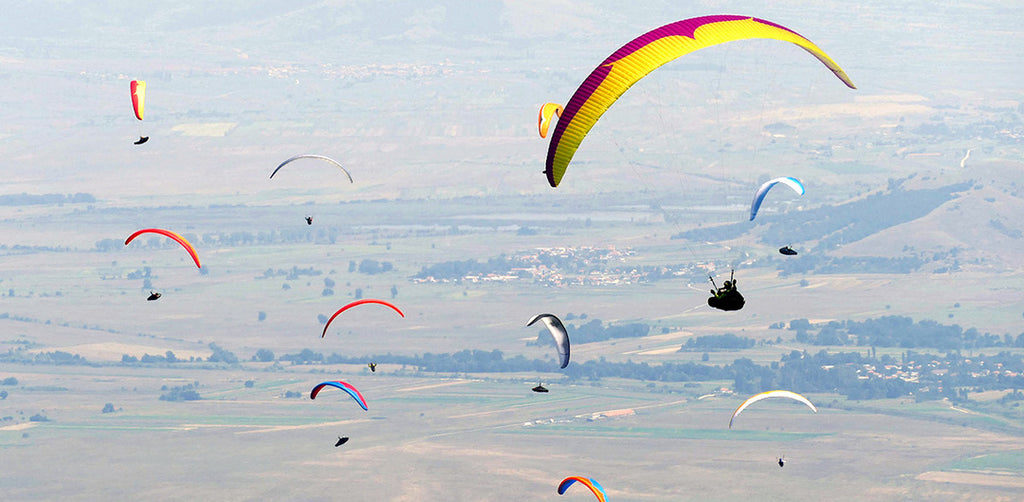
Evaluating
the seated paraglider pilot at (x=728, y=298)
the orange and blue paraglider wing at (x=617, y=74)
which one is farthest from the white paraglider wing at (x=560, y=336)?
the orange and blue paraglider wing at (x=617, y=74)

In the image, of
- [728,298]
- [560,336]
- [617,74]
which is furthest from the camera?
[560,336]

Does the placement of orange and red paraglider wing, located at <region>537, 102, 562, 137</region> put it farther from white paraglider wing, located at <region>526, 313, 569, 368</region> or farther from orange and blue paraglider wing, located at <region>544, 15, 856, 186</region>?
orange and blue paraglider wing, located at <region>544, 15, 856, 186</region>

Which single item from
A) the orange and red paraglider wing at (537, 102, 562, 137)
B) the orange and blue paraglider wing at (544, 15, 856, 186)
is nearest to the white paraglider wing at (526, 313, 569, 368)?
the orange and red paraglider wing at (537, 102, 562, 137)

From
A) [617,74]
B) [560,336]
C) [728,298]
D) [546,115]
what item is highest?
[546,115]

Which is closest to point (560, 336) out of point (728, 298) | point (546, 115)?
point (728, 298)

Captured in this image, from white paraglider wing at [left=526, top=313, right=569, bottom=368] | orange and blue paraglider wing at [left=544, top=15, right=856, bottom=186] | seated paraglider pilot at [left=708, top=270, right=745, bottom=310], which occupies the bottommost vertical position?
seated paraglider pilot at [left=708, top=270, right=745, bottom=310]

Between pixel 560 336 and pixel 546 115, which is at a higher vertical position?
pixel 546 115

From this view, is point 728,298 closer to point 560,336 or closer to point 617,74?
point 617,74

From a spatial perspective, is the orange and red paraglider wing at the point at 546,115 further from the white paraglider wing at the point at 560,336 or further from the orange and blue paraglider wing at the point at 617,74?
the orange and blue paraglider wing at the point at 617,74

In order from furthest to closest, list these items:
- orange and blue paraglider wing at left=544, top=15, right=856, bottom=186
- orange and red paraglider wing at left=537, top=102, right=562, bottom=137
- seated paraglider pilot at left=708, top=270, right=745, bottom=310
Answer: orange and red paraglider wing at left=537, top=102, right=562, bottom=137
seated paraglider pilot at left=708, top=270, right=745, bottom=310
orange and blue paraglider wing at left=544, top=15, right=856, bottom=186

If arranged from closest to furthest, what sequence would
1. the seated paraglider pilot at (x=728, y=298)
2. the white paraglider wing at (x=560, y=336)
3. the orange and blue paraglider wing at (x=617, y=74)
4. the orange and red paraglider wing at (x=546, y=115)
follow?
the orange and blue paraglider wing at (x=617, y=74) < the seated paraglider pilot at (x=728, y=298) < the white paraglider wing at (x=560, y=336) < the orange and red paraglider wing at (x=546, y=115)

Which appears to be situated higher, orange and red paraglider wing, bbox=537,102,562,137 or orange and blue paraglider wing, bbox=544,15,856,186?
orange and red paraglider wing, bbox=537,102,562,137
